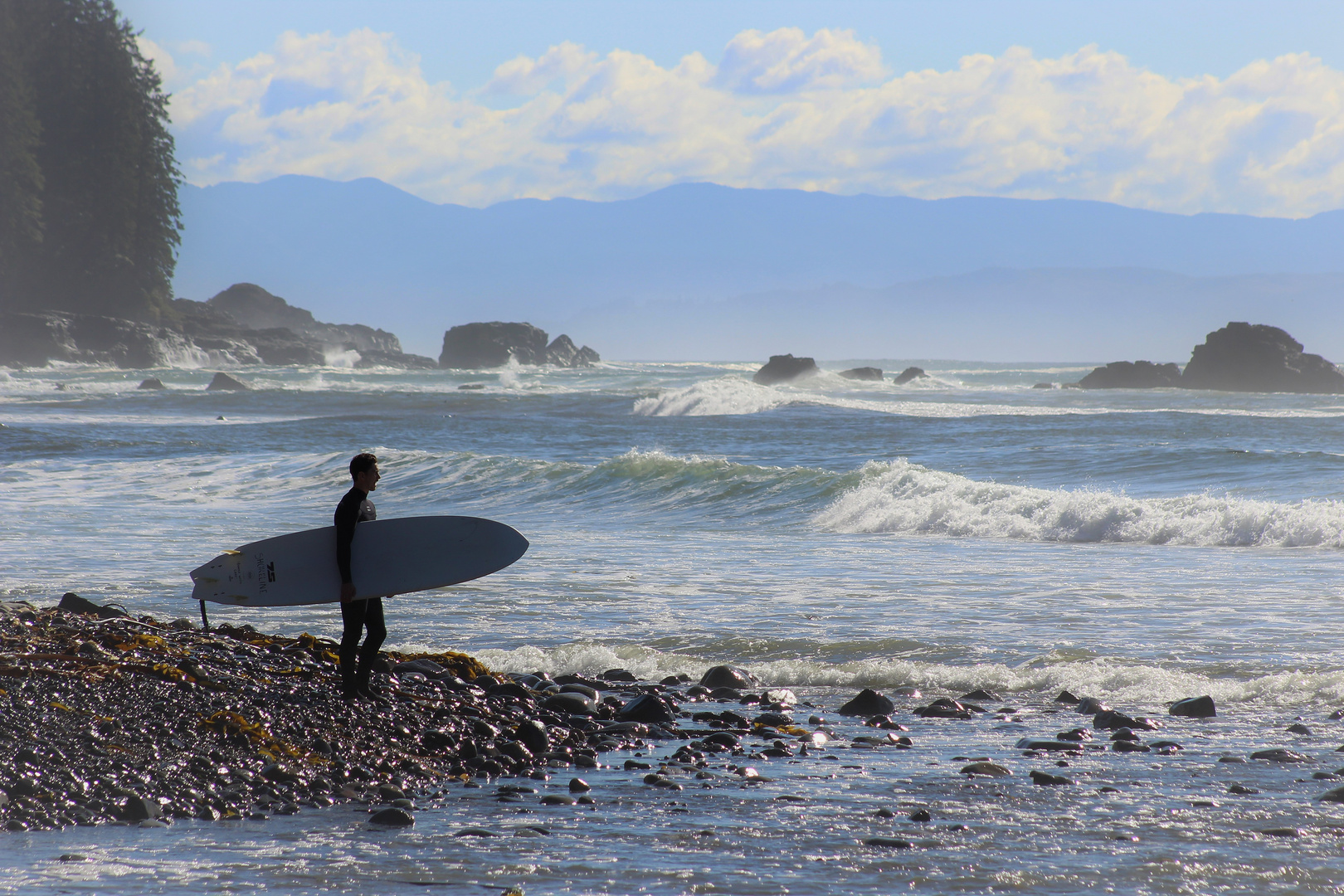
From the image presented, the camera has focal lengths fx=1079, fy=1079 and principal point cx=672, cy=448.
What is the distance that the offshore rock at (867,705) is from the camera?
6211 mm

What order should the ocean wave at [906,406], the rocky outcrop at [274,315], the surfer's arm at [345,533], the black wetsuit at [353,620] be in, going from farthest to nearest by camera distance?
the rocky outcrop at [274,315] < the ocean wave at [906,406] < the surfer's arm at [345,533] < the black wetsuit at [353,620]

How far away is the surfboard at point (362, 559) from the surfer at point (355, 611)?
36cm

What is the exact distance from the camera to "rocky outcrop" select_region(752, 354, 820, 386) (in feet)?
202

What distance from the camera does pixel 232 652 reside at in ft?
20.9

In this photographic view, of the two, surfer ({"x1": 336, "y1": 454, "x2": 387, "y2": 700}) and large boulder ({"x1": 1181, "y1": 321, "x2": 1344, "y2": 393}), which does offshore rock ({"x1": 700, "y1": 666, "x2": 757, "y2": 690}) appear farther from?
large boulder ({"x1": 1181, "y1": 321, "x2": 1344, "y2": 393})

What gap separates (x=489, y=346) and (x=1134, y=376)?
61.2 m

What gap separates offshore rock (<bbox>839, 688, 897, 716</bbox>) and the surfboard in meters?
2.18

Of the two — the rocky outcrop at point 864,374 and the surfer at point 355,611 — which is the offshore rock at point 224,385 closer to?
the rocky outcrop at point 864,374

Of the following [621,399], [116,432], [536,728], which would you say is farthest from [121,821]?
[621,399]

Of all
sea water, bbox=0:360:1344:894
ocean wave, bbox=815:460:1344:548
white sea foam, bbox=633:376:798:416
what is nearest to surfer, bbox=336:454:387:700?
sea water, bbox=0:360:1344:894

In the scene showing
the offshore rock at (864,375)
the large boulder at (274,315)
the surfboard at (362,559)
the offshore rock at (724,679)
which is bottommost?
the offshore rock at (724,679)

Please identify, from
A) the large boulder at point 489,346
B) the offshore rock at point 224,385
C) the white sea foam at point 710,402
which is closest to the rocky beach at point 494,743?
the white sea foam at point 710,402

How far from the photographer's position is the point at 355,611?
5711 mm

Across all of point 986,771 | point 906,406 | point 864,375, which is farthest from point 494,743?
point 864,375
